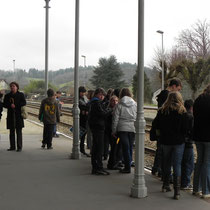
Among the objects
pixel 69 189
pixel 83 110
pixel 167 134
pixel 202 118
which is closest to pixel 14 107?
pixel 83 110

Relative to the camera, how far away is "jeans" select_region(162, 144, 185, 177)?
6.18 metres

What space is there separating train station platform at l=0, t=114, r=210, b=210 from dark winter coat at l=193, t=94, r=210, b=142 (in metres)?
1.04

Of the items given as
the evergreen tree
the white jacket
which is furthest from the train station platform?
the evergreen tree

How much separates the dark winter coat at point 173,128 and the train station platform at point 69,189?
0.95 meters

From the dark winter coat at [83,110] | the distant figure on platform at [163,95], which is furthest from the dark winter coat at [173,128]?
the dark winter coat at [83,110]

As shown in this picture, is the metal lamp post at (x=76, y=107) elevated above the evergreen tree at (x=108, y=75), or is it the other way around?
the evergreen tree at (x=108, y=75)

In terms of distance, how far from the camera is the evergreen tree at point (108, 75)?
61094mm

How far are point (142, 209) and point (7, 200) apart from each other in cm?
214

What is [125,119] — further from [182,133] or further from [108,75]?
[108,75]

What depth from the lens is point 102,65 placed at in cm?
6172

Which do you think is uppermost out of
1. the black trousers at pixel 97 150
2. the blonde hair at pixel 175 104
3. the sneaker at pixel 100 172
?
the blonde hair at pixel 175 104

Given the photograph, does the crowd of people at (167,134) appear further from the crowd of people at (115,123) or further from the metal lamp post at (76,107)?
the metal lamp post at (76,107)

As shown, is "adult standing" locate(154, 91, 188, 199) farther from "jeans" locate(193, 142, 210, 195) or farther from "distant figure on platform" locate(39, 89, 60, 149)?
"distant figure on platform" locate(39, 89, 60, 149)

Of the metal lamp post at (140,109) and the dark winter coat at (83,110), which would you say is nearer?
the metal lamp post at (140,109)
